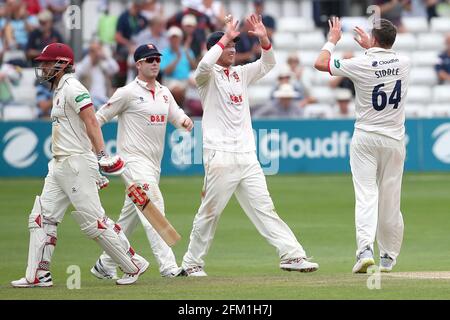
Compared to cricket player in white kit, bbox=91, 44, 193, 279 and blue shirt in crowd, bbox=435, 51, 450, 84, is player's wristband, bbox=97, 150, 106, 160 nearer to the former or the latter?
cricket player in white kit, bbox=91, 44, 193, 279

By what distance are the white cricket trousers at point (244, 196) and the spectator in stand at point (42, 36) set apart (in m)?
12.5

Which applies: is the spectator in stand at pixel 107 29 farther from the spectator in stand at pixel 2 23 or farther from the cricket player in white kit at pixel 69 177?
the cricket player in white kit at pixel 69 177

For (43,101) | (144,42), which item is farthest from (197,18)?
(43,101)

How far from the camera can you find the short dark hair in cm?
1117

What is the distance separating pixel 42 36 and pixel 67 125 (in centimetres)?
1333

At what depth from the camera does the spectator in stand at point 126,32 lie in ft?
77.7

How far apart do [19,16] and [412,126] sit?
7.96 meters

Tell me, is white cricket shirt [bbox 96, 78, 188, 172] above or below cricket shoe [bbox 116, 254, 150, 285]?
above

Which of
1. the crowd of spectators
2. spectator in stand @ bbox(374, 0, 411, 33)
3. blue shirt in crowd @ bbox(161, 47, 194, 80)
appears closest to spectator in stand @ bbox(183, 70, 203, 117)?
the crowd of spectators

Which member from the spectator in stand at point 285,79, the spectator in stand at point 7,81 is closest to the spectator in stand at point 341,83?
the spectator in stand at point 285,79

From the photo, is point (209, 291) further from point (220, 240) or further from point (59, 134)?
point (220, 240)

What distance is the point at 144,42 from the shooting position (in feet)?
77.4

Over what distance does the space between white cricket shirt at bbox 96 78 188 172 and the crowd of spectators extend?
9815 millimetres

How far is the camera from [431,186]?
20.3 metres
